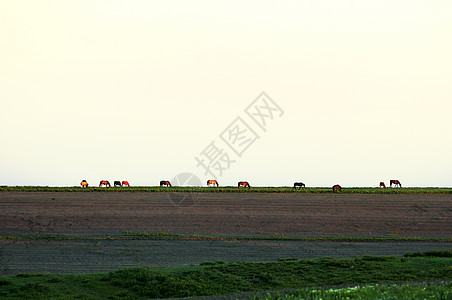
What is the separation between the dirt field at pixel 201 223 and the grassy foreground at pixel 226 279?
192 inches

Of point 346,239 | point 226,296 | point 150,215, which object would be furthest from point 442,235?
point 226,296

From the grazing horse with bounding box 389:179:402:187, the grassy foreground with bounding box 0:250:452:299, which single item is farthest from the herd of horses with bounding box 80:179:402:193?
the grassy foreground with bounding box 0:250:452:299

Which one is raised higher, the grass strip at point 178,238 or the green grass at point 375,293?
the grass strip at point 178,238

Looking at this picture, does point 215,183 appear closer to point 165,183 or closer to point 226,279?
point 165,183

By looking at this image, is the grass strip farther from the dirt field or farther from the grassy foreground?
the grassy foreground

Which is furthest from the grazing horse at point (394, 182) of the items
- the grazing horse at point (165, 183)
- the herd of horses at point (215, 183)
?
the grazing horse at point (165, 183)

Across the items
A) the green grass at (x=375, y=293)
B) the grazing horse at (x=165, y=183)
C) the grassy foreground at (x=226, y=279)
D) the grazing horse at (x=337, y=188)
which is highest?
the grazing horse at (x=165, y=183)

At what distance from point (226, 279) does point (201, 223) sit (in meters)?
23.4

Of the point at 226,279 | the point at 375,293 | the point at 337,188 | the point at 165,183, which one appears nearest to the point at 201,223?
the point at 226,279

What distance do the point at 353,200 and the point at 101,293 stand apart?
41.4 m

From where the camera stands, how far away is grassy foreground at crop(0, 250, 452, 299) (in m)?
16.9

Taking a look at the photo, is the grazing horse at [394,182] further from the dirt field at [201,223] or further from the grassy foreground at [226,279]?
the grassy foreground at [226,279]

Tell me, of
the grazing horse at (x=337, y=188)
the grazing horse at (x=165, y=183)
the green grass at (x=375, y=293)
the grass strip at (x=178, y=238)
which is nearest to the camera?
the green grass at (x=375, y=293)

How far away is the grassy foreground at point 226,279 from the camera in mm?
16880
